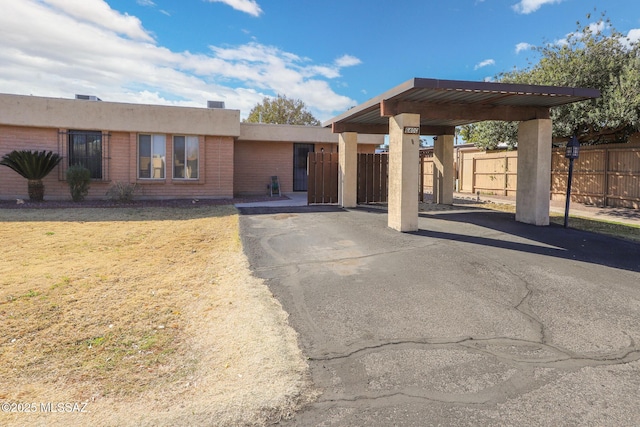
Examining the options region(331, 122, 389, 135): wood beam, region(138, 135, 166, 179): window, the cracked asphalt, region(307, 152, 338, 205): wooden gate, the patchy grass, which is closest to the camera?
the cracked asphalt

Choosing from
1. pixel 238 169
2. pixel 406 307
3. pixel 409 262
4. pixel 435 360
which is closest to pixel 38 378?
pixel 435 360

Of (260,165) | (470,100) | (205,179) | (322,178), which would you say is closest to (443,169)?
(322,178)

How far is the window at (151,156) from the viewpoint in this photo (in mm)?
16953

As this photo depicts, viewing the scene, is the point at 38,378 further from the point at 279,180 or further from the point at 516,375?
the point at 279,180

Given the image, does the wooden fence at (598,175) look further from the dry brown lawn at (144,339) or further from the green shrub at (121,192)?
the green shrub at (121,192)

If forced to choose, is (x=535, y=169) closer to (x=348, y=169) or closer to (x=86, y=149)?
(x=348, y=169)

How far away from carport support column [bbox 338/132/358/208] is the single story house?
18.3 feet

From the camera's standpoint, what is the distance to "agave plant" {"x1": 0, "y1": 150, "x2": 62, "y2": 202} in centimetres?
1480

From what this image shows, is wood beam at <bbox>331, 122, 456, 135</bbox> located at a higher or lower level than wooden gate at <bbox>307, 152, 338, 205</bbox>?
higher

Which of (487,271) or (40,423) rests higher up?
(487,271)

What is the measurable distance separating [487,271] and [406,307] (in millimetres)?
2097

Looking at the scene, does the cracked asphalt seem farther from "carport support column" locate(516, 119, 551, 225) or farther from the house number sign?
the house number sign

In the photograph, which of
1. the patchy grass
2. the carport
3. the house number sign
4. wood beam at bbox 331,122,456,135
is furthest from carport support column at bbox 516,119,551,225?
wood beam at bbox 331,122,456,135

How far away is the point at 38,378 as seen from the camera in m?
3.42
